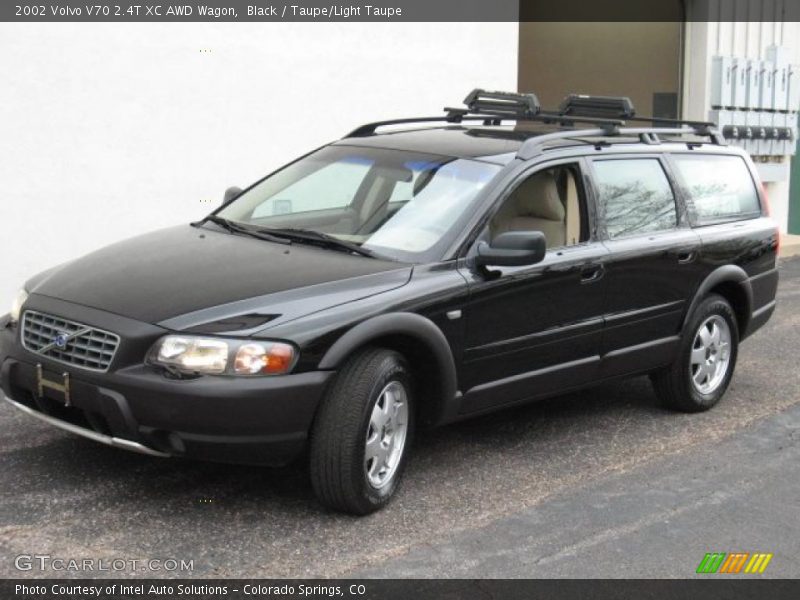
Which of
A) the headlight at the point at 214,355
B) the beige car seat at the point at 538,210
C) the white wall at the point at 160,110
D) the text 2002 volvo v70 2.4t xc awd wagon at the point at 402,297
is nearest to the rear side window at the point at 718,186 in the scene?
the text 2002 volvo v70 2.4t xc awd wagon at the point at 402,297

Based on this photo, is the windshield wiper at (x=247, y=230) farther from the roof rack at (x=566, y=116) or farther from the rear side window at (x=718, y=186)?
the rear side window at (x=718, y=186)

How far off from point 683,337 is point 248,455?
3.09 meters

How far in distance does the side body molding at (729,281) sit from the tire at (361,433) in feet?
7.91

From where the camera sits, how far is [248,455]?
15.1 ft

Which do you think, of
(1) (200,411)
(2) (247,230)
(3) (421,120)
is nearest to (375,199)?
(2) (247,230)

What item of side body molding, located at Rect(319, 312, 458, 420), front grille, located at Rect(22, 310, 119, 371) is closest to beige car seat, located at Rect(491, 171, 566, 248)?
side body molding, located at Rect(319, 312, 458, 420)

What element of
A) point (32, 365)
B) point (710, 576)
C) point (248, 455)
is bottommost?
point (710, 576)

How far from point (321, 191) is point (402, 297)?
135 centimetres

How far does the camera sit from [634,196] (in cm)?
645

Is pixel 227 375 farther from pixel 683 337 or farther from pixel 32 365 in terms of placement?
pixel 683 337

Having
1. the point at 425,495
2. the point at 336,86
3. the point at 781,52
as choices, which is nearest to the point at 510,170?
the point at 425,495

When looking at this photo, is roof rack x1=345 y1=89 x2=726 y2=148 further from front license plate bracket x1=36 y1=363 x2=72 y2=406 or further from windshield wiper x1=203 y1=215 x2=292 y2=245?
front license plate bracket x1=36 y1=363 x2=72 y2=406

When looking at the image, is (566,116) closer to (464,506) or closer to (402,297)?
(402,297)

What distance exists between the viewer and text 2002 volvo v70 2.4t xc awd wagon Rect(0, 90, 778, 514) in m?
4.56
